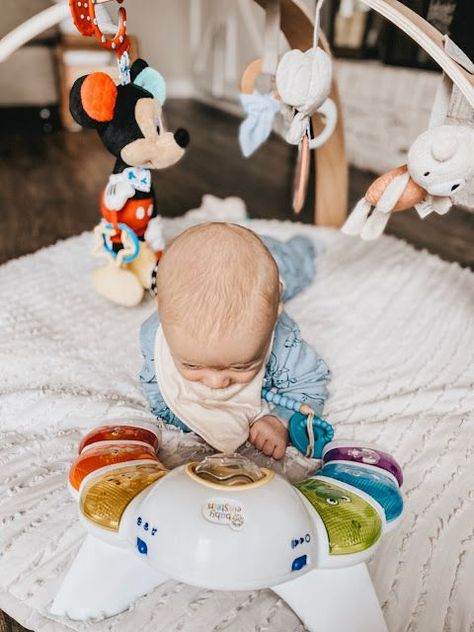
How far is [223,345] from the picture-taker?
58 cm

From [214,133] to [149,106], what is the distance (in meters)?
2.03

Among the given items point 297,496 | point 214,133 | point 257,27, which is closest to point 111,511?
point 297,496

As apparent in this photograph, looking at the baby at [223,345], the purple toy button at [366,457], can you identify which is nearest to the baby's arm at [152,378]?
the baby at [223,345]

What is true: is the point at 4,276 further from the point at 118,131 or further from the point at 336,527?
the point at 336,527

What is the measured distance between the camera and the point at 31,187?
6.36 ft

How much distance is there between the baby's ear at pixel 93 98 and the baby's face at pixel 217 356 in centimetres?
40

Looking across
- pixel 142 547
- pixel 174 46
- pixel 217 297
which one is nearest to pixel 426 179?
pixel 217 297

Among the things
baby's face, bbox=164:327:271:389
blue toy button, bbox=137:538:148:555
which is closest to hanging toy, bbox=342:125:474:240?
baby's face, bbox=164:327:271:389

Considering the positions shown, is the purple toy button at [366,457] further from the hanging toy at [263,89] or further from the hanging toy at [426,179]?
the hanging toy at [263,89]

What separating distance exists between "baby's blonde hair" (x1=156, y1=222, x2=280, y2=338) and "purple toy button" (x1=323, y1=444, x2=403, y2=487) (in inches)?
5.9

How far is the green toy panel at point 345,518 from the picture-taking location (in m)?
0.48

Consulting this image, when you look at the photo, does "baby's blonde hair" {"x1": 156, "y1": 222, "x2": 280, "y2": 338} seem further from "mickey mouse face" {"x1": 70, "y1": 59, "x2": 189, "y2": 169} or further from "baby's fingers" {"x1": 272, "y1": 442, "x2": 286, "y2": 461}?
"mickey mouse face" {"x1": 70, "y1": 59, "x2": 189, "y2": 169}

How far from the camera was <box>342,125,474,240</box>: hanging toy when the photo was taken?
673 mm

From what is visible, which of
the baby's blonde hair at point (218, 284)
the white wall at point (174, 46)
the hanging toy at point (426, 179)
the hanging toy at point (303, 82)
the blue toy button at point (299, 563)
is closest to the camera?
the blue toy button at point (299, 563)
